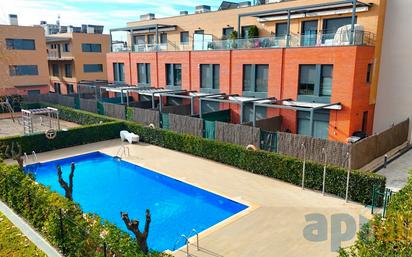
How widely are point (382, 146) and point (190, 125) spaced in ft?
38.3

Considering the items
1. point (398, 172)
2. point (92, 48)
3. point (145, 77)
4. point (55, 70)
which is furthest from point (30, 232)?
point (55, 70)

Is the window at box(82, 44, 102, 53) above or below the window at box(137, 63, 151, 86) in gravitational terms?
above

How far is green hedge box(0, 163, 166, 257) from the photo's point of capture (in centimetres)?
785

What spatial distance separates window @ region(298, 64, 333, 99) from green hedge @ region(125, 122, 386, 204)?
22.9 feet

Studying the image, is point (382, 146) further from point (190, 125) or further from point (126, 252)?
point (126, 252)

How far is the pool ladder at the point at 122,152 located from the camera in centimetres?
2110

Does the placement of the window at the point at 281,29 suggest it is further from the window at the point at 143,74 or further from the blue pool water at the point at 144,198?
the blue pool water at the point at 144,198

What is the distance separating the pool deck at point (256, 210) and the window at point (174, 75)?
12.0 metres

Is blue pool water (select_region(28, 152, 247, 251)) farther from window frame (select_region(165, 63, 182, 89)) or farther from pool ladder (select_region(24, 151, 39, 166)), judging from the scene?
window frame (select_region(165, 63, 182, 89))

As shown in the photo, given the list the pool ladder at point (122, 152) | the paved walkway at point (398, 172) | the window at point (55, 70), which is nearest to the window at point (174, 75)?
the pool ladder at point (122, 152)

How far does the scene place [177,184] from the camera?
16.6 meters

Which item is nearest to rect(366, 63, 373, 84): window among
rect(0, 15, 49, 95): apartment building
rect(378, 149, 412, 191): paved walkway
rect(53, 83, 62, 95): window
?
rect(378, 149, 412, 191): paved walkway

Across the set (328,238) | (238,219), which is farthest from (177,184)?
(328,238)

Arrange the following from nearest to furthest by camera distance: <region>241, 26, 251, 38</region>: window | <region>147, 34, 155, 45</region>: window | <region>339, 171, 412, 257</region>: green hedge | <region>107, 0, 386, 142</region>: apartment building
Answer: <region>339, 171, 412, 257</region>: green hedge, <region>107, 0, 386, 142</region>: apartment building, <region>241, 26, 251, 38</region>: window, <region>147, 34, 155, 45</region>: window
